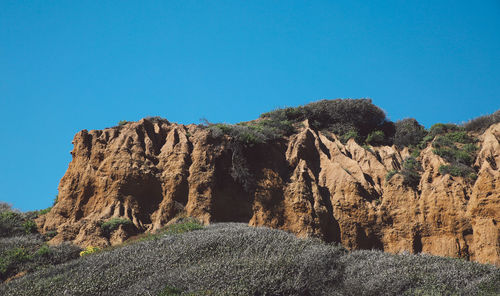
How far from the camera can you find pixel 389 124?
2597 cm

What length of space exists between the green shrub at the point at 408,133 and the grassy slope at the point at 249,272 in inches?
441

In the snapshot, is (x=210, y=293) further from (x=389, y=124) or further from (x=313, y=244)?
(x=389, y=124)

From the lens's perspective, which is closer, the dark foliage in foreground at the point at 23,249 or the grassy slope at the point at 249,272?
the grassy slope at the point at 249,272

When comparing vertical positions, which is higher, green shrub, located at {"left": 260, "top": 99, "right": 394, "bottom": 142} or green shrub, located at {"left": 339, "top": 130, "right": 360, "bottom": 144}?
green shrub, located at {"left": 260, "top": 99, "right": 394, "bottom": 142}

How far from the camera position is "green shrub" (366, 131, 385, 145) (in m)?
24.2

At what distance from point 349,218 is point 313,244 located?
4.52 metres

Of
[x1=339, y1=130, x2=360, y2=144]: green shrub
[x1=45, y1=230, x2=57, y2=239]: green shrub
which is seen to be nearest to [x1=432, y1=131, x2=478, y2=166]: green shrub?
[x1=339, y1=130, x2=360, y2=144]: green shrub

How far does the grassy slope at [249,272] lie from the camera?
10.9 m

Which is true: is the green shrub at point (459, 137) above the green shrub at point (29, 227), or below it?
above

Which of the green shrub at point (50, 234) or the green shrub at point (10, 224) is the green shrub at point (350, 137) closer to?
the green shrub at point (50, 234)

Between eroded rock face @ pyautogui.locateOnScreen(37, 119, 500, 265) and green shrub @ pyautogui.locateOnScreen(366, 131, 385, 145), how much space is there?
4249 mm

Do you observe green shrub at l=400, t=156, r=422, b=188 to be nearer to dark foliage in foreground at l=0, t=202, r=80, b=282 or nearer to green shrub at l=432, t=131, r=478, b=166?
green shrub at l=432, t=131, r=478, b=166

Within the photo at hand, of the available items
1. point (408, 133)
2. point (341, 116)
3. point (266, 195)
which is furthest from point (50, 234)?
point (408, 133)

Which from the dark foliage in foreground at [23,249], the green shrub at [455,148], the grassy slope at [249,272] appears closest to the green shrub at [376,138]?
the green shrub at [455,148]
